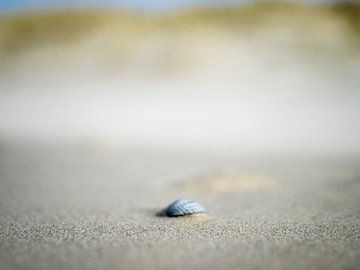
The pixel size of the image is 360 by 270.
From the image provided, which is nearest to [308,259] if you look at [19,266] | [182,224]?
[182,224]

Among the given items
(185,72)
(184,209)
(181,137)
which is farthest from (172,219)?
(185,72)

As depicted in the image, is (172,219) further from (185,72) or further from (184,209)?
(185,72)

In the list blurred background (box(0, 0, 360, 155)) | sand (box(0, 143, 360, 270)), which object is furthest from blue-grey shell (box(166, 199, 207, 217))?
blurred background (box(0, 0, 360, 155))

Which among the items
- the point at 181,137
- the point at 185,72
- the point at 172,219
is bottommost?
the point at 172,219

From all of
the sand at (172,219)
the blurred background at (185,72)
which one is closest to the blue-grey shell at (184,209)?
the sand at (172,219)

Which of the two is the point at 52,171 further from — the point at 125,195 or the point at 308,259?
the point at 308,259

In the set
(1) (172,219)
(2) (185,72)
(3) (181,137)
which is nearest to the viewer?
(1) (172,219)
